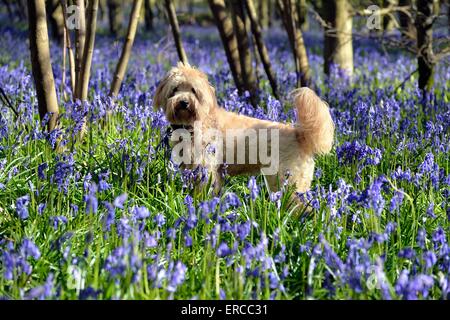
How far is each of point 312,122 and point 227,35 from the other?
12.7 ft

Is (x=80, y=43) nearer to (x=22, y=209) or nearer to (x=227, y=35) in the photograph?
(x=227, y=35)

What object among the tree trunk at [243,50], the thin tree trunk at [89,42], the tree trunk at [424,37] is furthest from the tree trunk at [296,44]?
the thin tree trunk at [89,42]

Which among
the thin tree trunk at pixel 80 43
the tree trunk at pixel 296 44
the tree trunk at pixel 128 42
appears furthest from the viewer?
the tree trunk at pixel 296 44

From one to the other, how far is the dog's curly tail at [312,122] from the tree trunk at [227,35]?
3.61 m

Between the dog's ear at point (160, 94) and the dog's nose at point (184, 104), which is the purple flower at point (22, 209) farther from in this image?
the dog's ear at point (160, 94)

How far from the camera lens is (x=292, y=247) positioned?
379cm

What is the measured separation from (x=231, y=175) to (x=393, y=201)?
185 centimetres

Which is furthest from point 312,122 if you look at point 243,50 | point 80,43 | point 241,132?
point 243,50

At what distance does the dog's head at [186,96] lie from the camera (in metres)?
5.15

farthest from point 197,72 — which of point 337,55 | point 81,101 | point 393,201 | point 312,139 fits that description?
point 337,55

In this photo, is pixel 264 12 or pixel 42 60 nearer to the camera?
pixel 42 60

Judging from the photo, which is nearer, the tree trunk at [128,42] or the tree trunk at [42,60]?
the tree trunk at [42,60]

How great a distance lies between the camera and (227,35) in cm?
849
